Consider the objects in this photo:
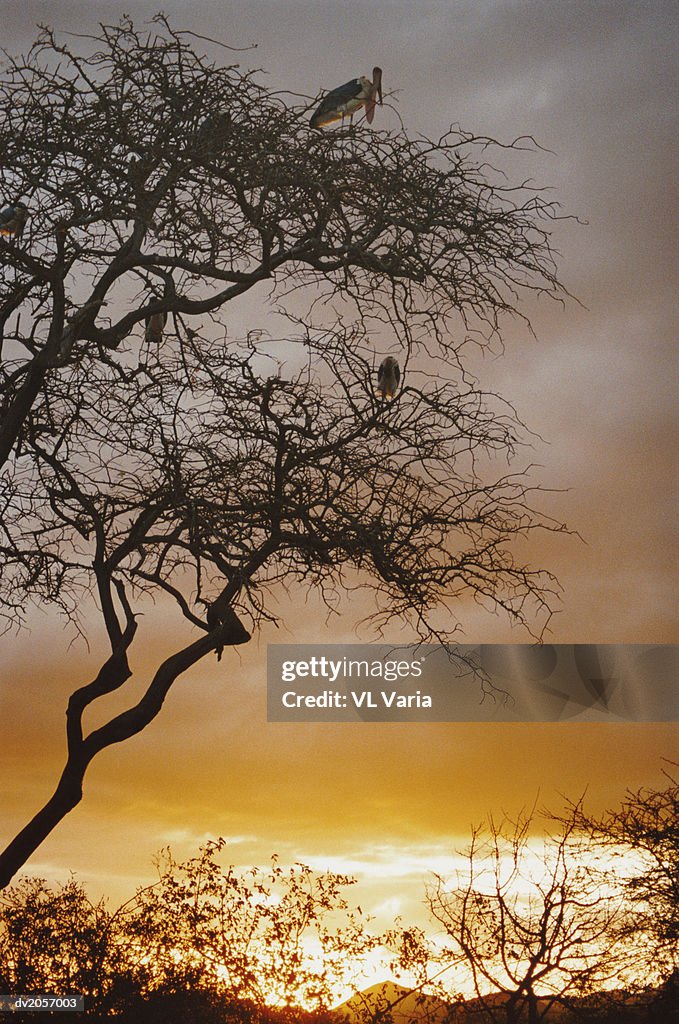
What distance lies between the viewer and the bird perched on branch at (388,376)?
5.95m

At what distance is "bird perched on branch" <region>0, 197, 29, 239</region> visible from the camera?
5.78 m

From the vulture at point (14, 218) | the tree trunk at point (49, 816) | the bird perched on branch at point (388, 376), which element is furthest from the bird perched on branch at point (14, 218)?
the tree trunk at point (49, 816)

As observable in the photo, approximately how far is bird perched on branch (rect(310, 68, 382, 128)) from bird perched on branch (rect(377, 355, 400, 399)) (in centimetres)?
127

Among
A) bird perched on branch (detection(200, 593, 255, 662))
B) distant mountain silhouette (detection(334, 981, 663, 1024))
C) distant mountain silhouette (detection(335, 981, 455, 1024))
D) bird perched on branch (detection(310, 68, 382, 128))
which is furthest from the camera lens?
distant mountain silhouette (detection(335, 981, 455, 1024))

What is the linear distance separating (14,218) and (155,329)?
A: 3.04ft

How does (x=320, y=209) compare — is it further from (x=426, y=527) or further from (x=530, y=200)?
(x=426, y=527)

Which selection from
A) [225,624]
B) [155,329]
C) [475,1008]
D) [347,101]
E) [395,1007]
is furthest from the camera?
[395,1007]

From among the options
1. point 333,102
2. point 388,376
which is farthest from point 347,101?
point 388,376

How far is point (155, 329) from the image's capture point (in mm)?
6188

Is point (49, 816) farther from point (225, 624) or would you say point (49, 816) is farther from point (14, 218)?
point (14, 218)

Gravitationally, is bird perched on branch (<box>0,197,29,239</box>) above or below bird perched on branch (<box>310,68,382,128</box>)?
below

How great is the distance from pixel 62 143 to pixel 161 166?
509 millimetres

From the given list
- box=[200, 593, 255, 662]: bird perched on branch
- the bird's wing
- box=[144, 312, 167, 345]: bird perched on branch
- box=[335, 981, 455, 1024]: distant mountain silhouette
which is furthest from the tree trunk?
the bird's wing

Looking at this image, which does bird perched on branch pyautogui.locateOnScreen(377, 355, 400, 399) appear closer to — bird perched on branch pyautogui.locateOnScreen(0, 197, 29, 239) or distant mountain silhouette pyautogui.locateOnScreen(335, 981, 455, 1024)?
bird perched on branch pyautogui.locateOnScreen(0, 197, 29, 239)
